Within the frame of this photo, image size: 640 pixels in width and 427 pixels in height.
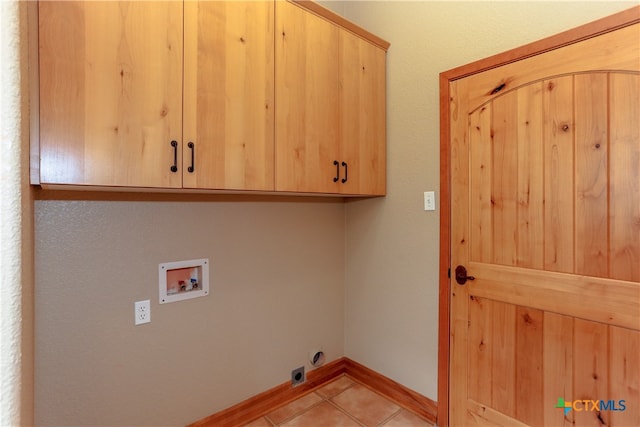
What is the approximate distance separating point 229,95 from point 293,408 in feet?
6.16

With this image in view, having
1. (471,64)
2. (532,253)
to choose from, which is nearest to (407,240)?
(532,253)

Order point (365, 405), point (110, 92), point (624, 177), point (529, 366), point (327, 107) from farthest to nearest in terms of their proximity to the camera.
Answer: point (365, 405)
point (327, 107)
point (529, 366)
point (624, 177)
point (110, 92)

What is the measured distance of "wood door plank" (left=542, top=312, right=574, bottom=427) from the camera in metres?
1.38

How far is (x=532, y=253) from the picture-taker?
4.84 ft

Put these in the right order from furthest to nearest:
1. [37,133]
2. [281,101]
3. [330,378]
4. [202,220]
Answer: [330,378]
[202,220]
[281,101]
[37,133]

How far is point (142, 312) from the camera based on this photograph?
59.3 inches

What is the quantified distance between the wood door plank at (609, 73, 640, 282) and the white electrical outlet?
209 centimetres

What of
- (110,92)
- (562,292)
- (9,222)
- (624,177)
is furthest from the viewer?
(562,292)

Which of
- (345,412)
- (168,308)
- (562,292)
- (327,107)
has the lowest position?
(345,412)

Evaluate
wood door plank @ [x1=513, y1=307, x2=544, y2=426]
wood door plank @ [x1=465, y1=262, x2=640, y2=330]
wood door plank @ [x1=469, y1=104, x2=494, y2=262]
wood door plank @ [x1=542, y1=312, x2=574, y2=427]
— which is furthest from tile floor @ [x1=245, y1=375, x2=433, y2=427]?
wood door plank @ [x1=469, y1=104, x2=494, y2=262]

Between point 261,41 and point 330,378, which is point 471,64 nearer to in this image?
point 261,41

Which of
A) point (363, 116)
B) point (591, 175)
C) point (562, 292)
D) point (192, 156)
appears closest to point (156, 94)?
point (192, 156)

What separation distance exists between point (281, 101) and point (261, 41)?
0.29m

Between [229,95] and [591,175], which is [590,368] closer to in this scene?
[591,175]
